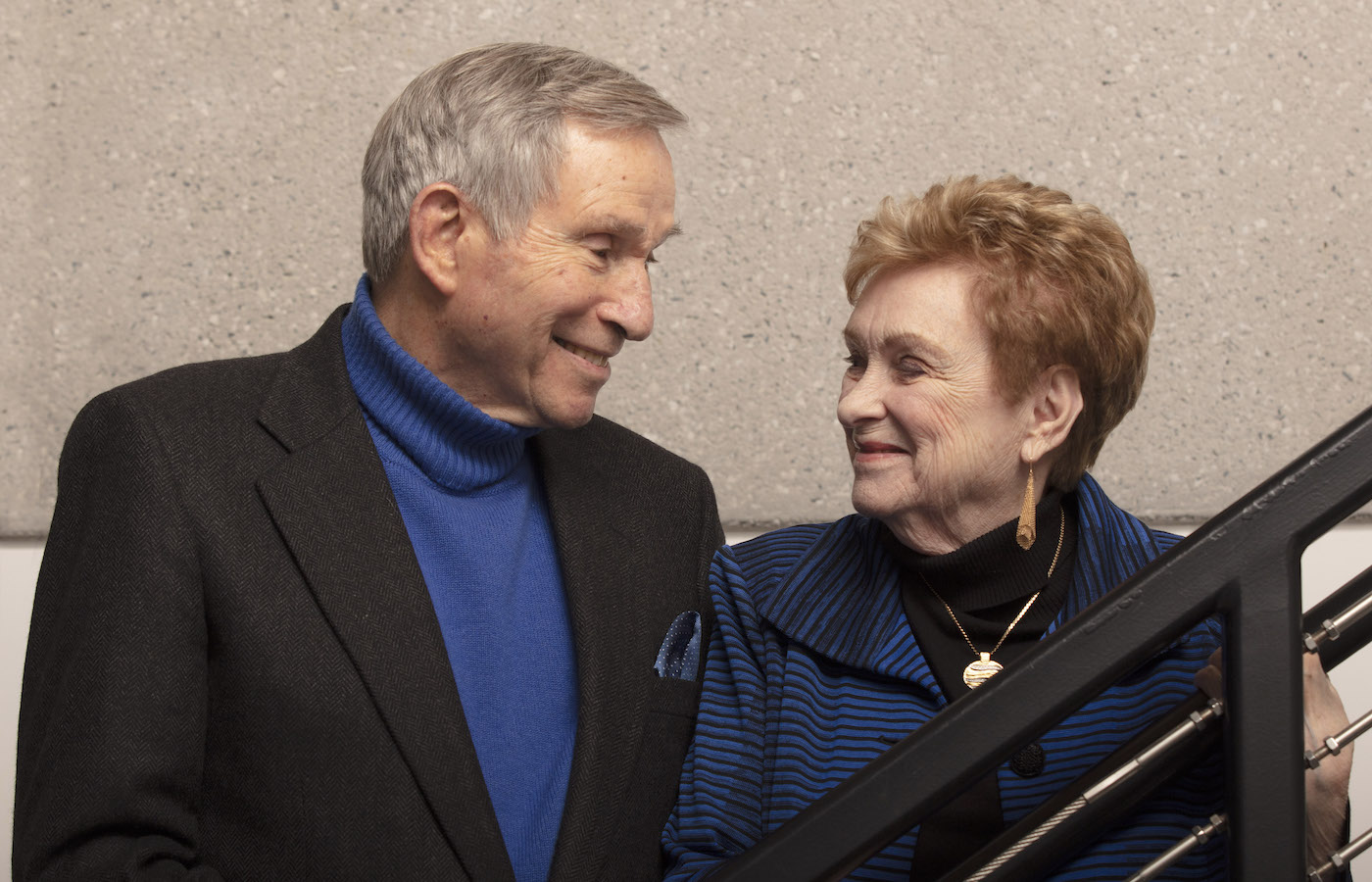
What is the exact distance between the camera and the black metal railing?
66 cm

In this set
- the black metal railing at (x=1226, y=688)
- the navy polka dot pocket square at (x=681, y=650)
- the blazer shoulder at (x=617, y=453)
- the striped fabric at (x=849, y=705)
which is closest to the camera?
the black metal railing at (x=1226, y=688)

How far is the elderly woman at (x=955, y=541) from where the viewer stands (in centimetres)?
139

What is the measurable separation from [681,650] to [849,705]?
271 millimetres

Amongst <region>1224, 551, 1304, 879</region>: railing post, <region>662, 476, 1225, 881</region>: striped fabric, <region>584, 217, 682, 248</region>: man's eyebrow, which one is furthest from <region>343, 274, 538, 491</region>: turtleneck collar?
<region>1224, 551, 1304, 879</region>: railing post

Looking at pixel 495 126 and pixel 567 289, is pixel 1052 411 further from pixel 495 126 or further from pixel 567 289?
pixel 495 126

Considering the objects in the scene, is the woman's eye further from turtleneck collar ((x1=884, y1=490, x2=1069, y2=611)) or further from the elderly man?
the elderly man

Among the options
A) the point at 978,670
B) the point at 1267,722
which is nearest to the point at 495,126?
the point at 978,670

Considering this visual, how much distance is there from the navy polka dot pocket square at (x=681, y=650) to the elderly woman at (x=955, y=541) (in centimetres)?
5

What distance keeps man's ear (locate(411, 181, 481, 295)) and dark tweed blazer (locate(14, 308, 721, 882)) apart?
19 centimetres

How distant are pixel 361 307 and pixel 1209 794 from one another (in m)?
1.14

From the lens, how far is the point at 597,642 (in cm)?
150

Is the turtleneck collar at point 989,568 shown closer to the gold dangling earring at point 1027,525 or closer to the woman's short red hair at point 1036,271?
the gold dangling earring at point 1027,525

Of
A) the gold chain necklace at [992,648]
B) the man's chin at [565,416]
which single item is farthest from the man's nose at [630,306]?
the gold chain necklace at [992,648]

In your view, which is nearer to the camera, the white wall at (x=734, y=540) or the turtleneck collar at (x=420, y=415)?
the turtleneck collar at (x=420, y=415)
